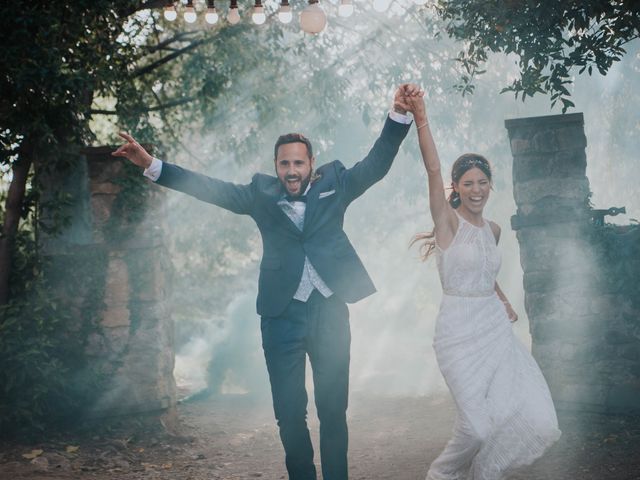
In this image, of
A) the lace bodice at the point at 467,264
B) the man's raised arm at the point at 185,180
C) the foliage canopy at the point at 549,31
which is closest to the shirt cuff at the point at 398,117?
the lace bodice at the point at 467,264

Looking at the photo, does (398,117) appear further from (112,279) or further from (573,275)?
(112,279)

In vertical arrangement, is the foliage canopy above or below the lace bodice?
above

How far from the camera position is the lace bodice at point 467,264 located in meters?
Answer: 4.30

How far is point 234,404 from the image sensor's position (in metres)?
10.5

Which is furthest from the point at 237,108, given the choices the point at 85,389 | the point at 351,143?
the point at 85,389

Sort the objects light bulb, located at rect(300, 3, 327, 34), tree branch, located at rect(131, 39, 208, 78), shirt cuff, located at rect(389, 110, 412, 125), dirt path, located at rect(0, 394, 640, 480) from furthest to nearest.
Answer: tree branch, located at rect(131, 39, 208, 78) < light bulb, located at rect(300, 3, 327, 34) < dirt path, located at rect(0, 394, 640, 480) < shirt cuff, located at rect(389, 110, 412, 125)

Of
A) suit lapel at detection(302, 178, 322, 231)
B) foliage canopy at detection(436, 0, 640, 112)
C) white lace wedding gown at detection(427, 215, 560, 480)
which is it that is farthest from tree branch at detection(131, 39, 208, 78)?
white lace wedding gown at detection(427, 215, 560, 480)

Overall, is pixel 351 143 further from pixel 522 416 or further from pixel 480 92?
pixel 522 416

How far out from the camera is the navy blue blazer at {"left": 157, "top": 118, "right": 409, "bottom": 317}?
4.16m

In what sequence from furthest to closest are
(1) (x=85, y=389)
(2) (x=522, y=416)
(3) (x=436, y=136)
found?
1. (3) (x=436, y=136)
2. (1) (x=85, y=389)
3. (2) (x=522, y=416)

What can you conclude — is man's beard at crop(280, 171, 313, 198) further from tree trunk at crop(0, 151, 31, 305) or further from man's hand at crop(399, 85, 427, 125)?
tree trunk at crop(0, 151, 31, 305)

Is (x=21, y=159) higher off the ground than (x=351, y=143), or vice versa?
(x=351, y=143)

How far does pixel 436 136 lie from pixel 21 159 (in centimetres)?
1151

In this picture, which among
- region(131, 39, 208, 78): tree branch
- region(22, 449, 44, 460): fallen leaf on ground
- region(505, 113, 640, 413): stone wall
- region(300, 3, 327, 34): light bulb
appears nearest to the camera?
region(22, 449, 44, 460): fallen leaf on ground
